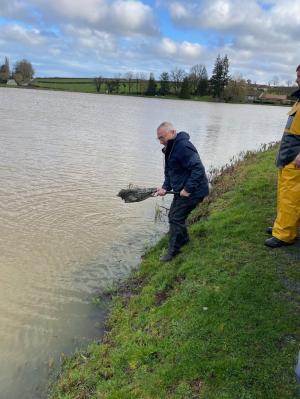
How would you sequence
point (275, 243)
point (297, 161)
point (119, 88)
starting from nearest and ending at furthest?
1. point (297, 161)
2. point (275, 243)
3. point (119, 88)

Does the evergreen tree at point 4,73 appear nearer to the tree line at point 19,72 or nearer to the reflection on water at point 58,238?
the tree line at point 19,72

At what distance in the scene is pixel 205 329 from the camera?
556 cm

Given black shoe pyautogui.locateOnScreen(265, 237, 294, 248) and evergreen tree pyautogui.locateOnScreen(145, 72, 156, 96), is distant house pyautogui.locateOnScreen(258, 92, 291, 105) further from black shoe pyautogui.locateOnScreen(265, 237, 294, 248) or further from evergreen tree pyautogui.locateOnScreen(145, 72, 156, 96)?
black shoe pyautogui.locateOnScreen(265, 237, 294, 248)

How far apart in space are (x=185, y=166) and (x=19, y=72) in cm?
15095

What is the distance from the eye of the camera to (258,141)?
33875 millimetres

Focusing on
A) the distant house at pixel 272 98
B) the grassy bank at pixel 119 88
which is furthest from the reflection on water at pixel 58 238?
the distant house at pixel 272 98

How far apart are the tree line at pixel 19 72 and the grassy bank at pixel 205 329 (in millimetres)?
145779

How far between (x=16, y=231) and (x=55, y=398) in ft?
21.2

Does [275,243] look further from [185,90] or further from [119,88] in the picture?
[119,88]

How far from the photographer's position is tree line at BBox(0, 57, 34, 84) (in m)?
142

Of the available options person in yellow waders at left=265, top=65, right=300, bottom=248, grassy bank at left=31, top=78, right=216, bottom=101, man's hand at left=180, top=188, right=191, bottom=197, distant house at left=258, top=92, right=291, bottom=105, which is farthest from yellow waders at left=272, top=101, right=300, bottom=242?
distant house at left=258, top=92, right=291, bottom=105

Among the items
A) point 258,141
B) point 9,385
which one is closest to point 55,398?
point 9,385

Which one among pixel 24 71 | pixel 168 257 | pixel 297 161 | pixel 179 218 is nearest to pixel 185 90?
pixel 24 71

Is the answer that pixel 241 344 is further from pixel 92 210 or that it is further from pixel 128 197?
pixel 92 210
